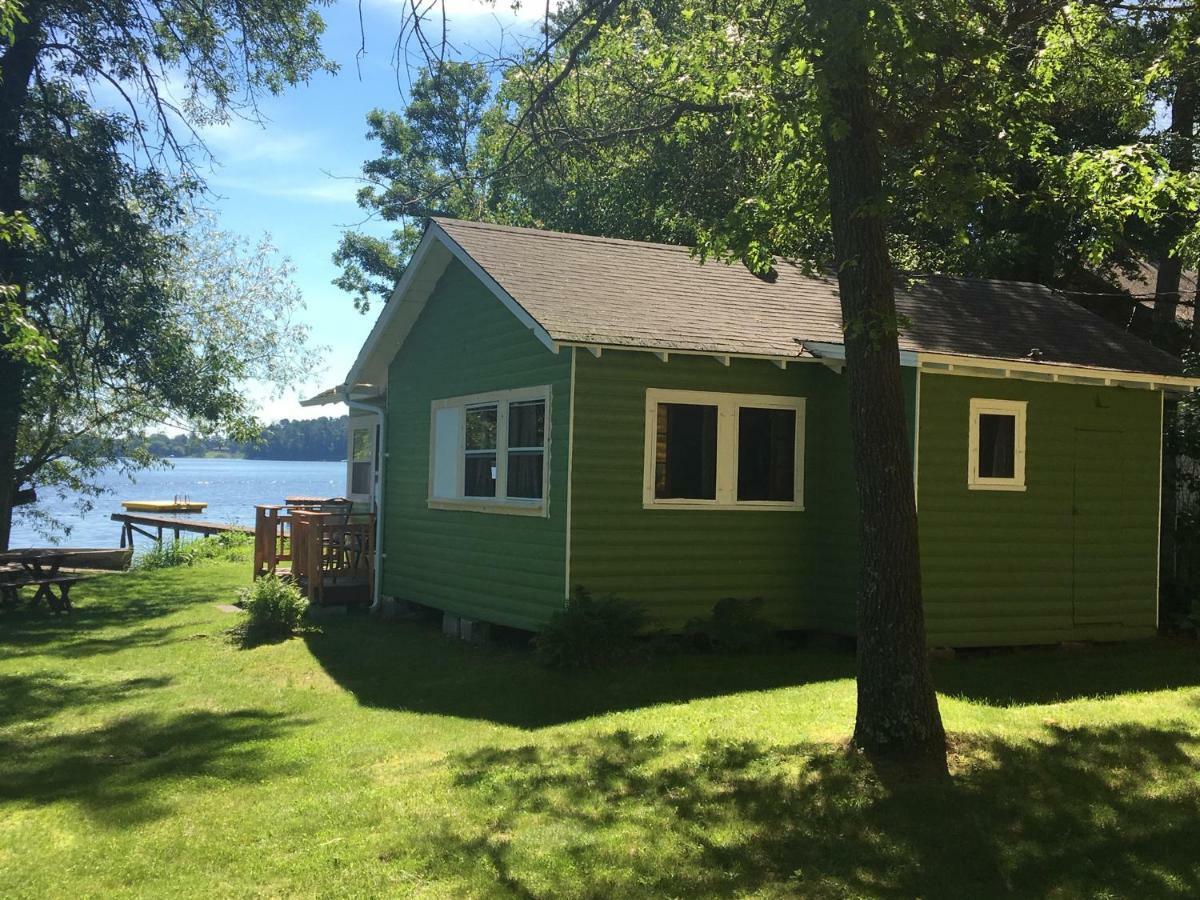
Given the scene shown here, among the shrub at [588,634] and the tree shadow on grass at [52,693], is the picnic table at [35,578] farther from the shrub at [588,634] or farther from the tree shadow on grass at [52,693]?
the shrub at [588,634]

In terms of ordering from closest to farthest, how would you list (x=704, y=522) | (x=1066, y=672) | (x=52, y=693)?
(x=1066, y=672)
(x=52, y=693)
(x=704, y=522)

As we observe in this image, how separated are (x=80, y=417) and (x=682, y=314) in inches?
720

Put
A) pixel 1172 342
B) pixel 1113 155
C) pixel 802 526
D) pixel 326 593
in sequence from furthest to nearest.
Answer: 1. pixel 1172 342
2. pixel 326 593
3. pixel 802 526
4. pixel 1113 155

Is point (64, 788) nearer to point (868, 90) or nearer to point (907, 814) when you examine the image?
point (907, 814)

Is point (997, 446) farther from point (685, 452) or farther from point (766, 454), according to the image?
point (685, 452)

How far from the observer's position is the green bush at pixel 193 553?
24.5 m

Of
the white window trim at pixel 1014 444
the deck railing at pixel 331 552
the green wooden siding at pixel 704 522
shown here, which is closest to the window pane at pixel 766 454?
the green wooden siding at pixel 704 522

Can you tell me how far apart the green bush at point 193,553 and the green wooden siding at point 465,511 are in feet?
36.0

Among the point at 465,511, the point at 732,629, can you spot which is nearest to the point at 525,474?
the point at 465,511

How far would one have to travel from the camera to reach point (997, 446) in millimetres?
10766

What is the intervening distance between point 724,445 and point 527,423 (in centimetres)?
214

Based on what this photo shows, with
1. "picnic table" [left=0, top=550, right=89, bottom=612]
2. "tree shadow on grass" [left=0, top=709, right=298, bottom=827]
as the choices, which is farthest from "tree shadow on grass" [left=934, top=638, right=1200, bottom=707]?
"picnic table" [left=0, top=550, right=89, bottom=612]

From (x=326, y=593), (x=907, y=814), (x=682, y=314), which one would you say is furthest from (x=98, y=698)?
(x=907, y=814)

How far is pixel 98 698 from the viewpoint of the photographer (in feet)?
32.1
